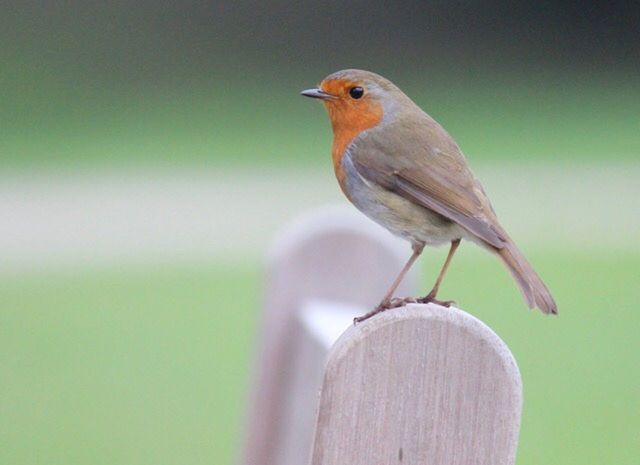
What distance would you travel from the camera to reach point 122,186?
11.3 meters

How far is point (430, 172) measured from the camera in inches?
92.4

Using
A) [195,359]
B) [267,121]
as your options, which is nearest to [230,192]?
[267,121]

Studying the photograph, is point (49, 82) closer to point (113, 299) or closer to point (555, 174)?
point (555, 174)

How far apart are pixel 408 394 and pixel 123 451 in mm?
4374

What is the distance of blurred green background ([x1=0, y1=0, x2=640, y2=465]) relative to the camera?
21.2 feet

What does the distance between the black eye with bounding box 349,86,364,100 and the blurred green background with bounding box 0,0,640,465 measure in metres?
2.08

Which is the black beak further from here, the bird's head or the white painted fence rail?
the white painted fence rail

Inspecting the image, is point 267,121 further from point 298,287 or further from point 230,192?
point 298,287

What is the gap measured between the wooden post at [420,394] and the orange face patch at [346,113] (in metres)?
0.97

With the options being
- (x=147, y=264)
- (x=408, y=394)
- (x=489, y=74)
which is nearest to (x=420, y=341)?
(x=408, y=394)

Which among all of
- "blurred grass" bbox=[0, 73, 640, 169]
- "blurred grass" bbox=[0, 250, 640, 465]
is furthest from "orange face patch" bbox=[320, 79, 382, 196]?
"blurred grass" bbox=[0, 73, 640, 169]

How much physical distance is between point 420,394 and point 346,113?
3.69 ft

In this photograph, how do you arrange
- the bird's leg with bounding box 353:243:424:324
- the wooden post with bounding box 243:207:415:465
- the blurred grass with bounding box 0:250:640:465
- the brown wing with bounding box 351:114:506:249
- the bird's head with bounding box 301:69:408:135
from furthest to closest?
the blurred grass with bounding box 0:250:640:465 < the wooden post with bounding box 243:207:415:465 < the bird's head with bounding box 301:69:408:135 < the brown wing with bounding box 351:114:506:249 < the bird's leg with bounding box 353:243:424:324

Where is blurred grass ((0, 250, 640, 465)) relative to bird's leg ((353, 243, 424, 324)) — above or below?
above
